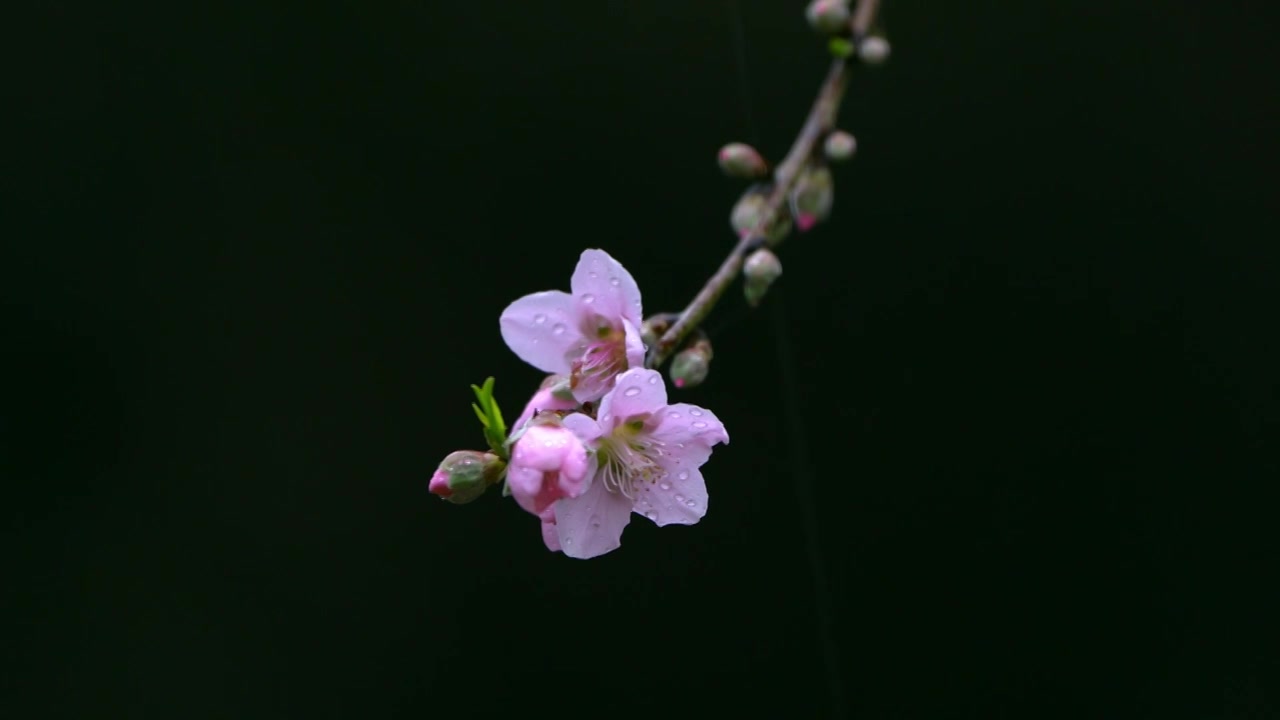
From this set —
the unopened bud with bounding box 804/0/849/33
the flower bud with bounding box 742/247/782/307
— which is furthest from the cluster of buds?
the flower bud with bounding box 742/247/782/307

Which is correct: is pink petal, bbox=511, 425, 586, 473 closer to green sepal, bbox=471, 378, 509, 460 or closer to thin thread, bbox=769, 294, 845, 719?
green sepal, bbox=471, 378, 509, 460

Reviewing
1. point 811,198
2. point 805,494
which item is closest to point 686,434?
point 811,198

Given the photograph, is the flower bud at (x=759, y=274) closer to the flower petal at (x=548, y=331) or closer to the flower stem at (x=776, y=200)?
the flower stem at (x=776, y=200)

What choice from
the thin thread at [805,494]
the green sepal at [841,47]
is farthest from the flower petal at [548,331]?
the thin thread at [805,494]

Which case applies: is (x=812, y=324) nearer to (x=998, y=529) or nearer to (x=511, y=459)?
(x=998, y=529)

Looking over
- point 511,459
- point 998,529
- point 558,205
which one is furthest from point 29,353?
point 998,529

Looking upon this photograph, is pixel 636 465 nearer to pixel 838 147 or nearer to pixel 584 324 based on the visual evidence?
pixel 584 324

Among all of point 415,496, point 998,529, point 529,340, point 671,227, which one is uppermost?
point 671,227
